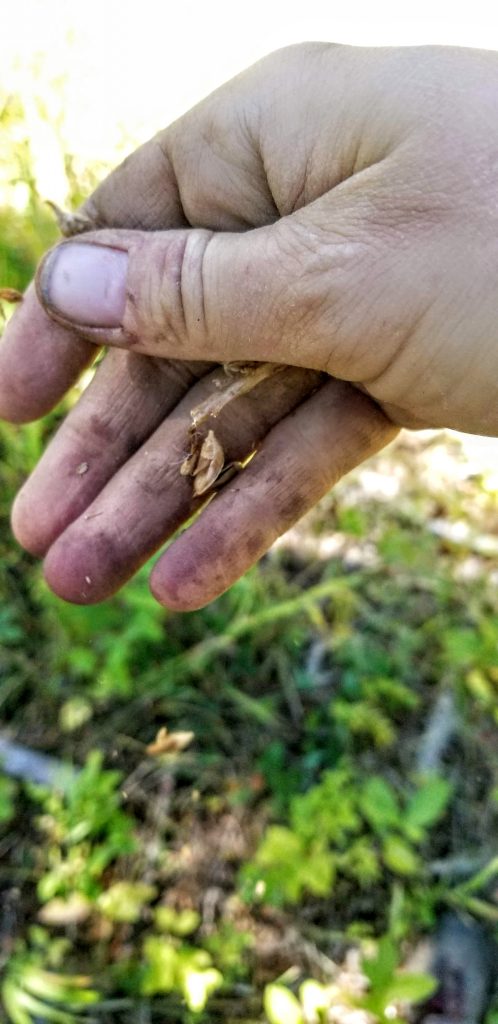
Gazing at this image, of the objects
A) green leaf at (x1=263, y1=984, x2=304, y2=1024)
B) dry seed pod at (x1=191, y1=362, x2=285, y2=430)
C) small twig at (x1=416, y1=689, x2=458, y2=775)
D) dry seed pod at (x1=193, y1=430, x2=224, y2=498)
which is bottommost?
small twig at (x1=416, y1=689, x2=458, y2=775)

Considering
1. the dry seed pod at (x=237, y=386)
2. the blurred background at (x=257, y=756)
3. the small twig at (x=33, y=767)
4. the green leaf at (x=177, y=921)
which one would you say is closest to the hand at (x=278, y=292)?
the dry seed pod at (x=237, y=386)

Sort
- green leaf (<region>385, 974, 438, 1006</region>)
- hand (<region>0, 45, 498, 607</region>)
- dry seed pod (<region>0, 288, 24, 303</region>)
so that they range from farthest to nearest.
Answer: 1. dry seed pod (<region>0, 288, 24, 303</region>)
2. green leaf (<region>385, 974, 438, 1006</region>)
3. hand (<region>0, 45, 498, 607</region>)

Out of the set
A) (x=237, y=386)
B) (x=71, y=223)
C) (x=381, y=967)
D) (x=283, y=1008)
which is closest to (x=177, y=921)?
(x=283, y=1008)

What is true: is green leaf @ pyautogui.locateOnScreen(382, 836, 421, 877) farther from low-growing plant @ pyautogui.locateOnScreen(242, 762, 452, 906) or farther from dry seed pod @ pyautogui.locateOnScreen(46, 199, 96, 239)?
dry seed pod @ pyautogui.locateOnScreen(46, 199, 96, 239)

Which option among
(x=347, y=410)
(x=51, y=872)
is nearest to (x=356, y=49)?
(x=347, y=410)

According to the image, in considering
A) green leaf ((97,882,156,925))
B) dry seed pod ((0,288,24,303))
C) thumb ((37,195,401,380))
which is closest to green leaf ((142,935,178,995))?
green leaf ((97,882,156,925))

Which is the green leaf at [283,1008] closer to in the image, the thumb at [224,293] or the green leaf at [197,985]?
the green leaf at [197,985]

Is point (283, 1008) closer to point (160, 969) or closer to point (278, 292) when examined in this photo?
point (160, 969)
